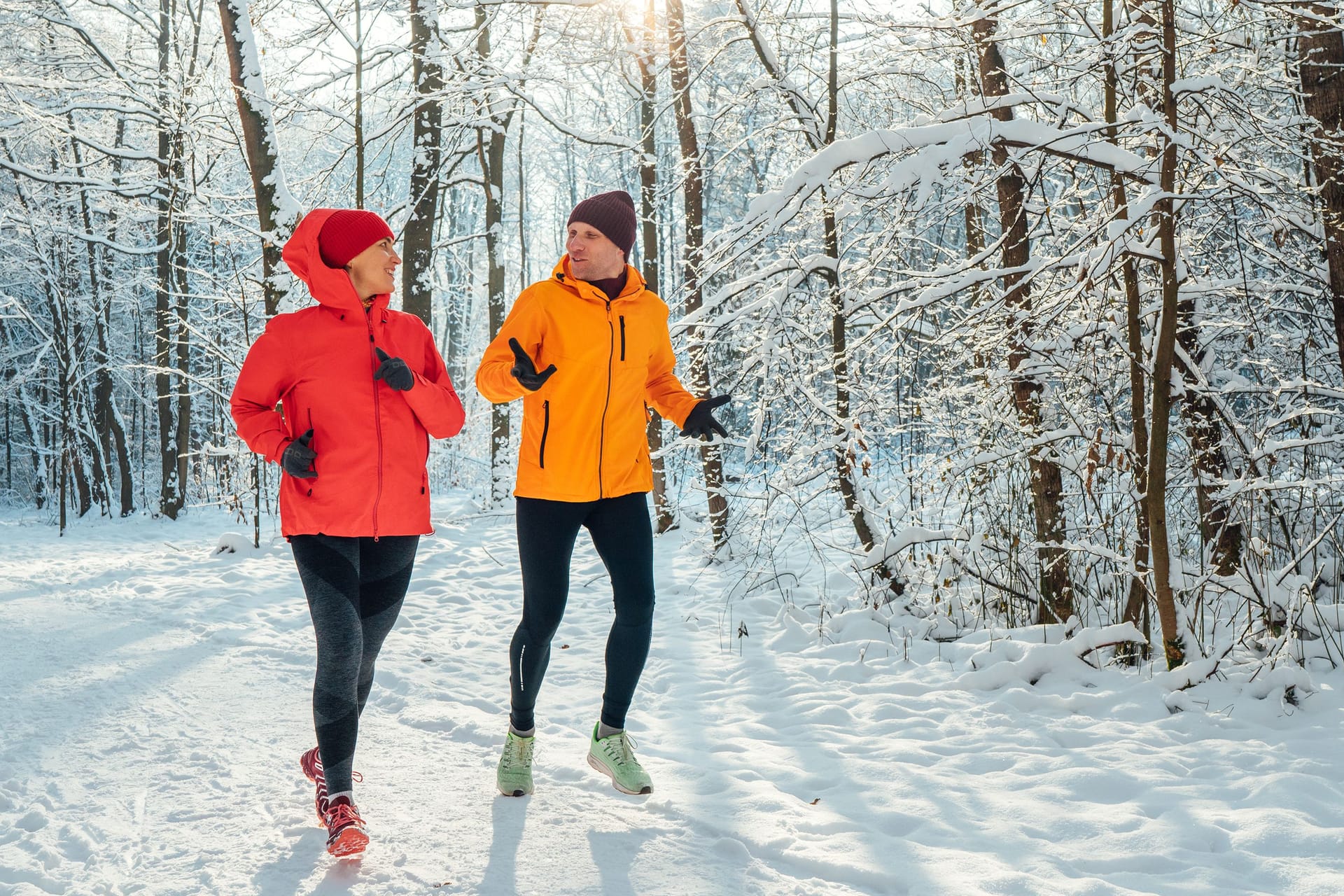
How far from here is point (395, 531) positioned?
279 centimetres

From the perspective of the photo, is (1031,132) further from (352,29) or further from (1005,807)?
(352,29)

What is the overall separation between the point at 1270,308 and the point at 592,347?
385 centimetres

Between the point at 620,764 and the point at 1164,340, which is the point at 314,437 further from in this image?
the point at 1164,340

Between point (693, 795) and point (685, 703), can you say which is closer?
point (693, 795)

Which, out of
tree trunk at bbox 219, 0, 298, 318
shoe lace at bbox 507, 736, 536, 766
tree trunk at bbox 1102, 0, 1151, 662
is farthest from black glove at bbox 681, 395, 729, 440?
tree trunk at bbox 219, 0, 298, 318

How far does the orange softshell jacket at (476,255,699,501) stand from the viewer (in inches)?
119

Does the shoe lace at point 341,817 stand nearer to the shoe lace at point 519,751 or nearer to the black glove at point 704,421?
the shoe lace at point 519,751

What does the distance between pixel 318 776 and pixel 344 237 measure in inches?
65.9

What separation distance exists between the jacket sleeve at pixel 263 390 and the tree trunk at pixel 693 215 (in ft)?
11.8

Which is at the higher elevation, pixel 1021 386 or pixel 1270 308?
pixel 1270 308

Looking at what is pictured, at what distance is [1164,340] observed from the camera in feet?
12.7

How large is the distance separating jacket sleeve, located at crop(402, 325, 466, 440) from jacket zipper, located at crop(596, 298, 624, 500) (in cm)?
46

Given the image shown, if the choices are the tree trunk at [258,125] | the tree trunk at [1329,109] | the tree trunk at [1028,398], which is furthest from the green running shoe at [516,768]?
the tree trunk at [258,125]

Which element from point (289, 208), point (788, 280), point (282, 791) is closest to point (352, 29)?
point (289, 208)
